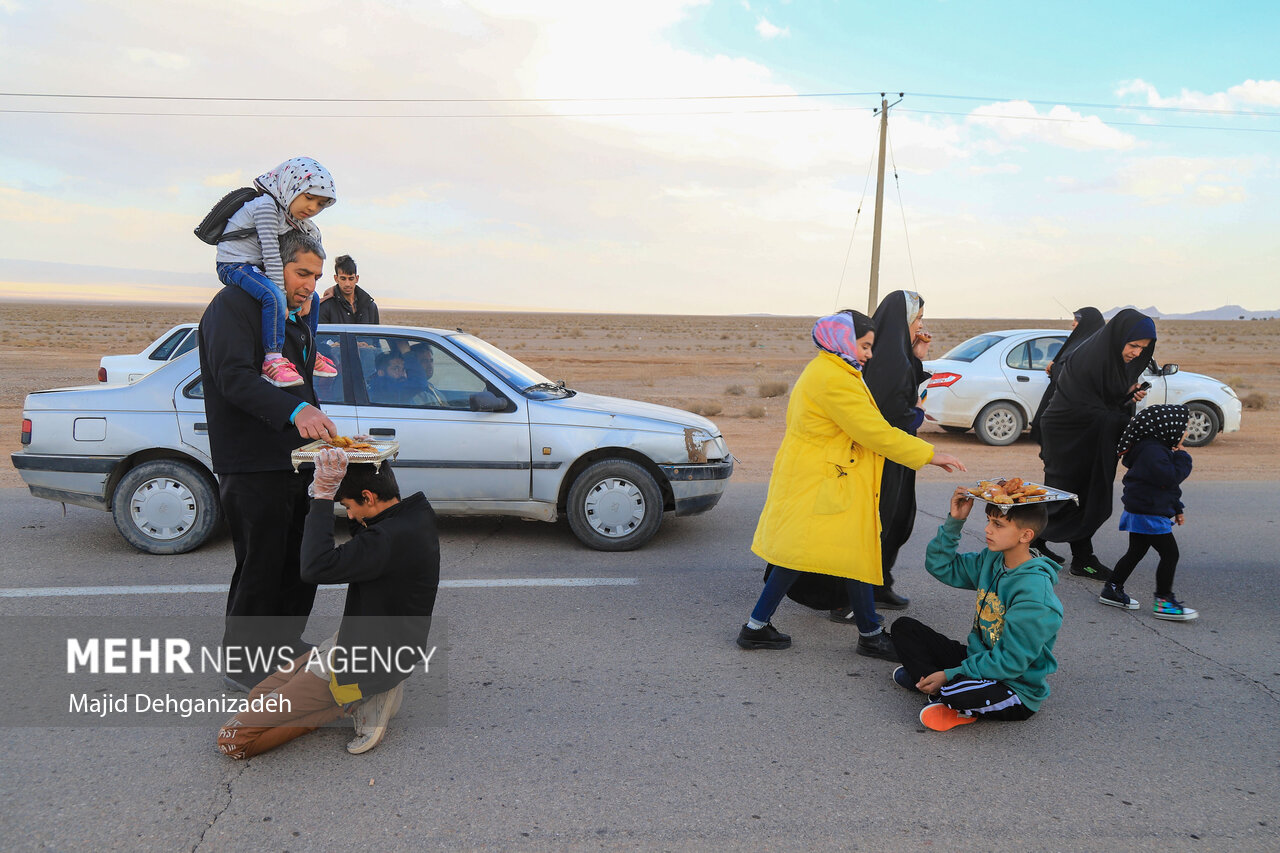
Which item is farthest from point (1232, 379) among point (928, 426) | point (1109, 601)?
point (1109, 601)

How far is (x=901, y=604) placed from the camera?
206 inches

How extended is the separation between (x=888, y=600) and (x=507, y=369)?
309cm

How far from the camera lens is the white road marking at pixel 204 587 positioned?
5.19 metres

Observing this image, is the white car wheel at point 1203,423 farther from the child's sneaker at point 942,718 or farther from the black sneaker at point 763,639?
the child's sneaker at point 942,718

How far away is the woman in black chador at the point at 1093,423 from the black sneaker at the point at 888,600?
4.54 feet

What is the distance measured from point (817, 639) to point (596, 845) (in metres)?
2.18

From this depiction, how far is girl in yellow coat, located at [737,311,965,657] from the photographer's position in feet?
13.2

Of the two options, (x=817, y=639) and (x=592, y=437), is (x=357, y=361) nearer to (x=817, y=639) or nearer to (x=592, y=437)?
(x=592, y=437)

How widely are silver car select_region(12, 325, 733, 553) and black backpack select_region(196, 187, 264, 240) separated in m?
A: 2.71

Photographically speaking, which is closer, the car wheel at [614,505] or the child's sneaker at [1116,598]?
the child's sneaker at [1116,598]

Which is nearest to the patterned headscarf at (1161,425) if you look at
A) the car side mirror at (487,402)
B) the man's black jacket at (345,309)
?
the car side mirror at (487,402)

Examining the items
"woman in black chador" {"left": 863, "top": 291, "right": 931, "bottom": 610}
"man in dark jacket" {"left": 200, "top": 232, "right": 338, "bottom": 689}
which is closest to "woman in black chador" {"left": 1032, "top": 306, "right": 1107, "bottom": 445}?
"woman in black chador" {"left": 863, "top": 291, "right": 931, "bottom": 610}

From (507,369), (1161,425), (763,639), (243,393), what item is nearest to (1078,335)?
(1161,425)

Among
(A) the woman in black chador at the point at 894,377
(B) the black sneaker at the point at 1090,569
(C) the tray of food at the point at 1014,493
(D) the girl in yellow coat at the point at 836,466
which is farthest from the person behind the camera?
(B) the black sneaker at the point at 1090,569
